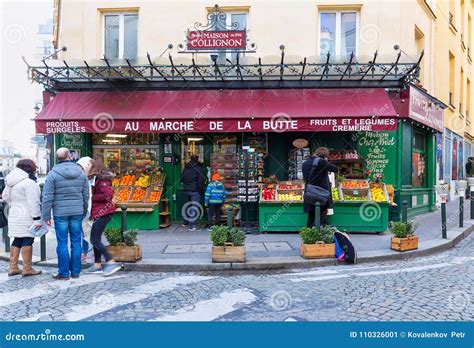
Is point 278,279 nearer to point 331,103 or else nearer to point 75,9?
point 331,103

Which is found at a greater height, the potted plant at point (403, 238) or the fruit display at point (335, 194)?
the fruit display at point (335, 194)

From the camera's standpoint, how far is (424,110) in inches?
519

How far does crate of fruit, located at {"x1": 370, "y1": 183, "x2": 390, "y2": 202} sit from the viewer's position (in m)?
10.5

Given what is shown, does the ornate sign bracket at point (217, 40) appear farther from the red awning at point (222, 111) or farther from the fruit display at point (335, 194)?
the fruit display at point (335, 194)

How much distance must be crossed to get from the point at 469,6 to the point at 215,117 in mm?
17850

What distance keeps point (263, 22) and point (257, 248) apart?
6481 millimetres

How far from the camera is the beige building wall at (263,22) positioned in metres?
12.0

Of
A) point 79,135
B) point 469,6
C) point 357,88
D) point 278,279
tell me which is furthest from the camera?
point 469,6

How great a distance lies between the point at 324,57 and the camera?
10.6 meters

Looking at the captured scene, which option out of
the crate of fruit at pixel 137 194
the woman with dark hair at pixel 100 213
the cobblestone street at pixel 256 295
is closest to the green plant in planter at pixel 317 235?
the cobblestone street at pixel 256 295

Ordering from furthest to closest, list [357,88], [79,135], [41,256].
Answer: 1. [79,135]
2. [357,88]
3. [41,256]

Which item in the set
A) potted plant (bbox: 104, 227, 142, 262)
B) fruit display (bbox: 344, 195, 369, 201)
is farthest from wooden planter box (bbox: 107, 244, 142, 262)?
fruit display (bbox: 344, 195, 369, 201)

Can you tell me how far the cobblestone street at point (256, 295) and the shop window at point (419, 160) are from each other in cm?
680

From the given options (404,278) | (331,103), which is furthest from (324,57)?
(404,278)
